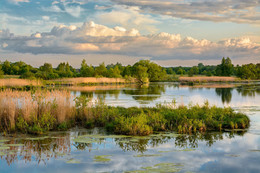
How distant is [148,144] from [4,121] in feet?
21.2

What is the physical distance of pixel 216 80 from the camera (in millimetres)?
83062

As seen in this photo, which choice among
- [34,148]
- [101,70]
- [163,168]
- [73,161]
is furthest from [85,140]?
[101,70]

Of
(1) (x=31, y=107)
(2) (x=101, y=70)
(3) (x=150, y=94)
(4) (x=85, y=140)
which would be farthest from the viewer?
(2) (x=101, y=70)

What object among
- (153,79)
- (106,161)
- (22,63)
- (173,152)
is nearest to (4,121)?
(106,161)

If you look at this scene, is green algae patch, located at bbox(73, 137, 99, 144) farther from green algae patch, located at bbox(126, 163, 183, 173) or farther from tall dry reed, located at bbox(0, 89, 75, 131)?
green algae patch, located at bbox(126, 163, 183, 173)

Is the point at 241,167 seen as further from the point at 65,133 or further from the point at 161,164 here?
the point at 65,133

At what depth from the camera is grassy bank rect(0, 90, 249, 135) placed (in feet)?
38.1

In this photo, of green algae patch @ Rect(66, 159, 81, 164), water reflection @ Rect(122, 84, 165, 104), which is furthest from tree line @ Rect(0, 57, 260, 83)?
green algae patch @ Rect(66, 159, 81, 164)

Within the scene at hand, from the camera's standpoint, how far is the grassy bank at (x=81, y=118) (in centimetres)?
1162

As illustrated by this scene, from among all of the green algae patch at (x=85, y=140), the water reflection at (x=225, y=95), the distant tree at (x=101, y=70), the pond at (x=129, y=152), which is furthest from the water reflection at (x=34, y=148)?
the distant tree at (x=101, y=70)

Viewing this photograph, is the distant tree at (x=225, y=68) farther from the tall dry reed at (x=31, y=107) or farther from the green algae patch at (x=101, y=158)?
the green algae patch at (x=101, y=158)

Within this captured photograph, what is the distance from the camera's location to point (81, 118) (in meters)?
13.8

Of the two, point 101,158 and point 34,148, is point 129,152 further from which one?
point 34,148

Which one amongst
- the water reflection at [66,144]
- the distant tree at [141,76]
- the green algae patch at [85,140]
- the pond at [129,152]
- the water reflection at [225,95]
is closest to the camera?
the pond at [129,152]
